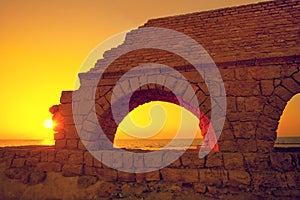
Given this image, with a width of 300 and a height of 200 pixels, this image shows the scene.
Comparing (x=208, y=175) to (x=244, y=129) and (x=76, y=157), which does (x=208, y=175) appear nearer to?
(x=244, y=129)

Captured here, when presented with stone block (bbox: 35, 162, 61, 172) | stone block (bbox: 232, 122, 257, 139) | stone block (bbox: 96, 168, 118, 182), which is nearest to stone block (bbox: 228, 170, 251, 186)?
stone block (bbox: 232, 122, 257, 139)

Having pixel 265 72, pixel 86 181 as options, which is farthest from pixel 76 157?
pixel 265 72

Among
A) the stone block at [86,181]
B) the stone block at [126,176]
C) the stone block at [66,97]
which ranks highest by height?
the stone block at [66,97]

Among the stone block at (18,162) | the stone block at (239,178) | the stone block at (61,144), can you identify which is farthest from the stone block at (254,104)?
the stone block at (18,162)

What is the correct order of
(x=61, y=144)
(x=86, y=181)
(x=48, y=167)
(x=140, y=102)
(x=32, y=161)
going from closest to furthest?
(x=86, y=181) < (x=48, y=167) < (x=32, y=161) < (x=61, y=144) < (x=140, y=102)

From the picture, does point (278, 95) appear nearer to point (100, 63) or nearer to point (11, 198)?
point (100, 63)

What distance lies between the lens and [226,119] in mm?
5074

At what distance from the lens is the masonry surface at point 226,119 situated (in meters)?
4.59

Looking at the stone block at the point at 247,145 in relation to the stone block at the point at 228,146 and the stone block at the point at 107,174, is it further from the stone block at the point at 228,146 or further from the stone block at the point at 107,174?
the stone block at the point at 107,174

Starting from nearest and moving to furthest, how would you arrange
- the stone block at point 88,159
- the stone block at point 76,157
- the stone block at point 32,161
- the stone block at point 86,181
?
the stone block at point 86,181
the stone block at point 88,159
the stone block at point 76,157
the stone block at point 32,161

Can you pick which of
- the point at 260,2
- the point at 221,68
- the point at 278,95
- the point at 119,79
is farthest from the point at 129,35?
the point at 278,95

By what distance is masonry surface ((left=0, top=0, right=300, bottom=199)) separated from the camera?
181 inches

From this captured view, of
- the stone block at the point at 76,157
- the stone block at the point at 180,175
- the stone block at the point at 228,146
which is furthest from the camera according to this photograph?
the stone block at the point at 76,157

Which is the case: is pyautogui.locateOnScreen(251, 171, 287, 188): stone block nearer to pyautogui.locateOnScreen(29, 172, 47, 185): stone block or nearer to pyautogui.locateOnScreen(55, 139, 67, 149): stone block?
pyautogui.locateOnScreen(55, 139, 67, 149): stone block
